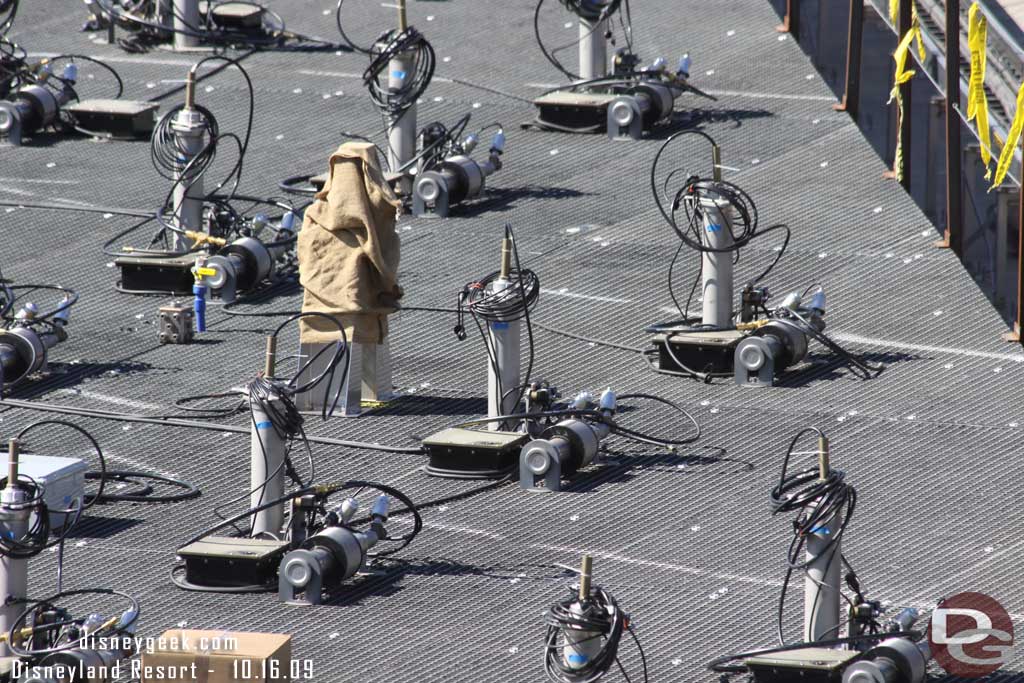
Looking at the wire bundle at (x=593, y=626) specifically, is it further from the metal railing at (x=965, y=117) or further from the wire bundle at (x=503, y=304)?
the metal railing at (x=965, y=117)

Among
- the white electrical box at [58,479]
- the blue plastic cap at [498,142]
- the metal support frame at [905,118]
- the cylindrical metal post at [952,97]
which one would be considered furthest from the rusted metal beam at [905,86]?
the white electrical box at [58,479]

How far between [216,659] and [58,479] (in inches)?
112

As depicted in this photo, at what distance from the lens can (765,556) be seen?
476 inches

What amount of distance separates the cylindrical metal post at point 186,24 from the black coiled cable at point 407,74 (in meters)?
4.31

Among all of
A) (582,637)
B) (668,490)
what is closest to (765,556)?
(668,490)

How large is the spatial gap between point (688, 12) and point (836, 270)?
6.50 meters

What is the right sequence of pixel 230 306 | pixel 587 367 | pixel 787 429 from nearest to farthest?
pixel 787 429
pixel 587 367
pixel 230 306

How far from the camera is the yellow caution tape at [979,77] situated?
16516 millimetres

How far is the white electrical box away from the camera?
12484mm

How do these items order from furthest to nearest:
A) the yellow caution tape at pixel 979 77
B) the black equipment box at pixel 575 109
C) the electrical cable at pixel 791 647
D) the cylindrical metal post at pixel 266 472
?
the black equipment box at pixel 575 109 → the yellow caution tape at pixel 979 77 → the cylindrical metal post at pixel 266 472 → the electrical cable at pixel 791 647

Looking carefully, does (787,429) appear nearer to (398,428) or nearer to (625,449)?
(625,449)

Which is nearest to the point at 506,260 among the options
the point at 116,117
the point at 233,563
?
the point at 233,563

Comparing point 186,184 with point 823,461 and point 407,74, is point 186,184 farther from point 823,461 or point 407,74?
point 823,461

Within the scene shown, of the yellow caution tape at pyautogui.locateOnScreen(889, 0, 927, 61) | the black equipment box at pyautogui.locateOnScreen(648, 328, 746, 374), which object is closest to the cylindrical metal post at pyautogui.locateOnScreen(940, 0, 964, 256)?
the yellow caution tape at pyautogui.locateOnScreen(889, 0, 927, 61)
